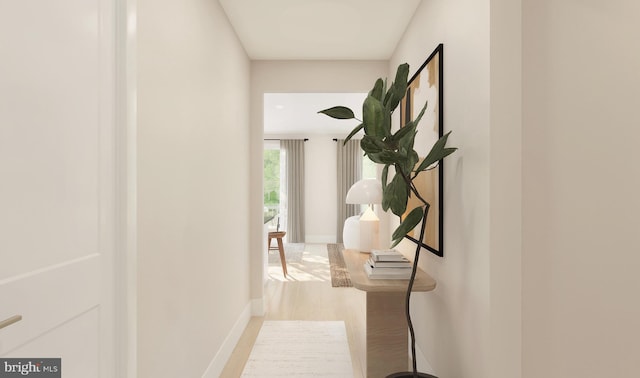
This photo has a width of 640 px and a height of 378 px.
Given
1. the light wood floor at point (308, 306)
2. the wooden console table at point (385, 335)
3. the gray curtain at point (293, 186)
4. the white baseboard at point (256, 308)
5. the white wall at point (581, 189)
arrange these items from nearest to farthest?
the white wall at point (581, 189) → the wooden console table at point (385, 335) → the light wood floor at point (308, 306) → the white baseboard at point (256, 308) → the gray curtain at point (293, 186)

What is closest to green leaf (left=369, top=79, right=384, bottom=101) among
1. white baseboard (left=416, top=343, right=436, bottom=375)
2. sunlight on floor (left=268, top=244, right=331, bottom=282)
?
white baseboard (left=416, top=343, right=436, bottom=375)

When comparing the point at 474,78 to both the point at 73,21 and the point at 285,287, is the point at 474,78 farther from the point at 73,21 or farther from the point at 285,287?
the point at 285,287

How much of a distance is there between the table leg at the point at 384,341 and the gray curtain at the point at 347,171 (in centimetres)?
659

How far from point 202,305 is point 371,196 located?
1387 mm

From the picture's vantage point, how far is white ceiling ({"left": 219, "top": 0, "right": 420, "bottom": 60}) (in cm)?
274

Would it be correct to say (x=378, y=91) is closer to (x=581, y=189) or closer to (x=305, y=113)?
(x=581, y=189)

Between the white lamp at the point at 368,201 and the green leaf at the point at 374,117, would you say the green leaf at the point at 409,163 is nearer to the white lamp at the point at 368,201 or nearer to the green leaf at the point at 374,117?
the green leaf at the point at 374,117

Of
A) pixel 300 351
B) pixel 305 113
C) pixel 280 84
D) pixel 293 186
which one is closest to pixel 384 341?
pixel 300 351

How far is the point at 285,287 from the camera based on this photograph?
496cm

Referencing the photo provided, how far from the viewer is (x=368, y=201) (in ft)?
9.11

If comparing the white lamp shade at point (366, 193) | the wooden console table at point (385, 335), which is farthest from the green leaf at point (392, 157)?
the white lamp shade at point (366, 193)

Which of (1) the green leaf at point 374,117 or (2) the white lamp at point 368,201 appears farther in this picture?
(2) the white lamp at point 368,201

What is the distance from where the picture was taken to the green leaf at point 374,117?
1710mm

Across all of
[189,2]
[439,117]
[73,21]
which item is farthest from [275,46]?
[73,21]
